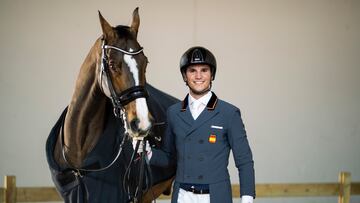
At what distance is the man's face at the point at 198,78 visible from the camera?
2.64m

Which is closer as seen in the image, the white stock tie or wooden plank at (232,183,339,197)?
the white stock tie

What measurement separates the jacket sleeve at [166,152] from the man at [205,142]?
0.11 ft

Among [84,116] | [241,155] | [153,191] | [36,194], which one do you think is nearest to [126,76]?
[84,116]

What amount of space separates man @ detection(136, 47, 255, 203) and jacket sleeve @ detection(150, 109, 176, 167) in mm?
33

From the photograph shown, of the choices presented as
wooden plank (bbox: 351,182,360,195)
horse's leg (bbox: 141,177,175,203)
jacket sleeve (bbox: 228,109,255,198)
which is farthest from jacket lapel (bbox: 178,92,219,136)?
wooden plank (bbox: 351,182,360,195)

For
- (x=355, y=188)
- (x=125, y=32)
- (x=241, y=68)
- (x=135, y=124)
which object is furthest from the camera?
(x=241, y=68)

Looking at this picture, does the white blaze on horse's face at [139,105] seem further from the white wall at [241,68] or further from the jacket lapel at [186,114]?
the white wall at [241,68]

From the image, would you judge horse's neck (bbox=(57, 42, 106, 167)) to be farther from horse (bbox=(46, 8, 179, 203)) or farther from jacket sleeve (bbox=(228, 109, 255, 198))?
jacket sleeve (bbox=(228, 109, 255, 198))

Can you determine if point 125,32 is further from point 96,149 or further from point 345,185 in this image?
point 345,185

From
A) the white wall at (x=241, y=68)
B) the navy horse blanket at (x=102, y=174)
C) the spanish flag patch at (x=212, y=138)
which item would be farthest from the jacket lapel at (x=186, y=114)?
the white wall at (x=241, y=68)

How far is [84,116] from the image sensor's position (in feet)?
9.48

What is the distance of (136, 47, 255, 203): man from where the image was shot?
8.32ft

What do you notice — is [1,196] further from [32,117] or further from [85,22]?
[85,22]

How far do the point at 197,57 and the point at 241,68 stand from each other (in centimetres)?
306
